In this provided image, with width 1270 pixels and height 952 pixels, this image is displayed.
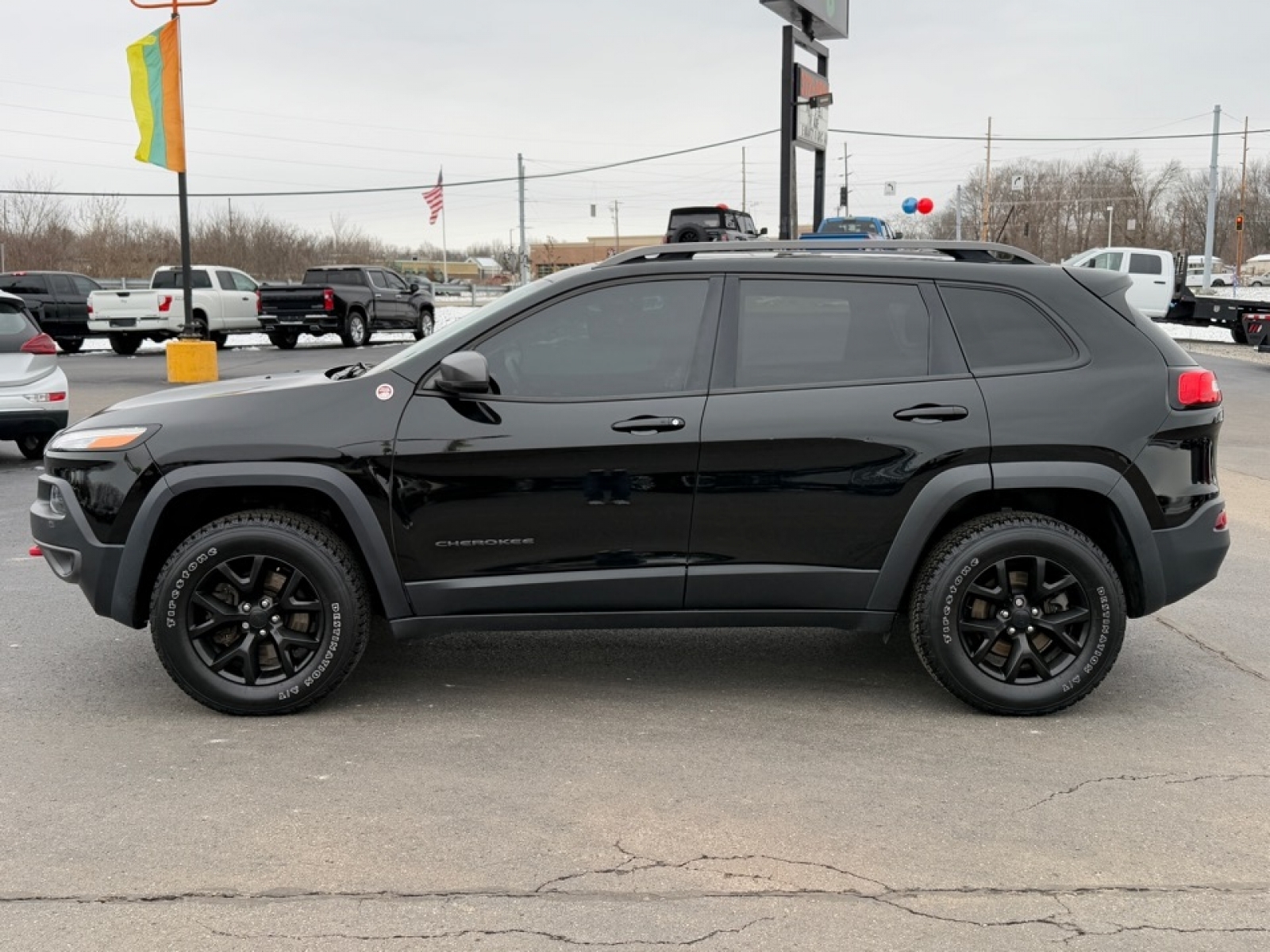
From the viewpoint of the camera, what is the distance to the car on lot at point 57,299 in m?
26.1

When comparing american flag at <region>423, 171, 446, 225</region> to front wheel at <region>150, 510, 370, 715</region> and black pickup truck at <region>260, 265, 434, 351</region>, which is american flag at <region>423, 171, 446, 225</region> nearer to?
black pickup truck at <region>260, 265, 434, 351</region>

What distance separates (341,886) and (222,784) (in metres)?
0.91

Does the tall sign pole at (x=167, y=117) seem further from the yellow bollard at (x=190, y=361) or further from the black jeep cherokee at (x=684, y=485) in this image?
the black jeep cherokee at (x=684, y=485)

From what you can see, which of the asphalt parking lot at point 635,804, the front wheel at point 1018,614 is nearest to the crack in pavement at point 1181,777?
the asphalt parking lot at point 635,804

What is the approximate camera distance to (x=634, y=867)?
3396mm

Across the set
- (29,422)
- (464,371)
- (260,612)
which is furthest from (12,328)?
(464,371)

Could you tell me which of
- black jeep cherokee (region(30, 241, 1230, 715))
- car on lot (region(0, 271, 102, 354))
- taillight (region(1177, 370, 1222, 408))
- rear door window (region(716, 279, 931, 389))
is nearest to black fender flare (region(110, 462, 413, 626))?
black jeep cherokee (region(30, 241, 1230, 715))

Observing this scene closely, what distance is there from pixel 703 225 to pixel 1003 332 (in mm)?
23219

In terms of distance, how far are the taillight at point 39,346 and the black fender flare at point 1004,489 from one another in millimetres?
9074

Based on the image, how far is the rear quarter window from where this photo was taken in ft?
15.2

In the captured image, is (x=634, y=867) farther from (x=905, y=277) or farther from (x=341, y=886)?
(x=905, y=277)

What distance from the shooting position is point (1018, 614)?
459cm

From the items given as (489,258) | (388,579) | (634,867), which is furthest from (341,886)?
(489,258)

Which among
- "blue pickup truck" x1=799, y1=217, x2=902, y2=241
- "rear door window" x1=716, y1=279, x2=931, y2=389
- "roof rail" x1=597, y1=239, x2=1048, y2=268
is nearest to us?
"rear door window" x1=716, y1=279, x2=931, y2=389
